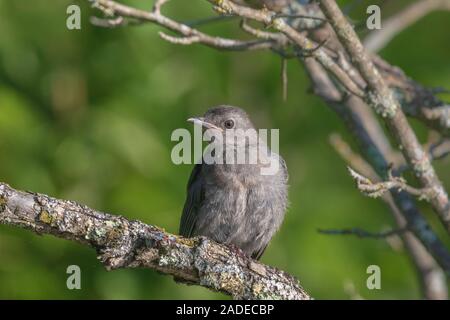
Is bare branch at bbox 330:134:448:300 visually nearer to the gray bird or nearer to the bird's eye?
the gray bird

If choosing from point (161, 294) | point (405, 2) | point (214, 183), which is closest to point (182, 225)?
point (214, 183)

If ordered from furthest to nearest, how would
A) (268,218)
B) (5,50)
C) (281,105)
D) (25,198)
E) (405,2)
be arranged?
(405,2), (281,105), (5,50), (268,218), (25,198)

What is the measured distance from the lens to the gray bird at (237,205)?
666cm

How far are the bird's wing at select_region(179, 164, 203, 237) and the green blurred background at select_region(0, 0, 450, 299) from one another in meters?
1.14

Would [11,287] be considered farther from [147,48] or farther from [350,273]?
[350,273]

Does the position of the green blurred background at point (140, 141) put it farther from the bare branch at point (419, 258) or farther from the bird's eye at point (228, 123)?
the bird's eye at point (228, 123)

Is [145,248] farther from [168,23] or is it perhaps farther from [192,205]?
[192,205]

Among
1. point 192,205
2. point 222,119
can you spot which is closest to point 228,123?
point 222,119

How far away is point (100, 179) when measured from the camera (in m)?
8.27

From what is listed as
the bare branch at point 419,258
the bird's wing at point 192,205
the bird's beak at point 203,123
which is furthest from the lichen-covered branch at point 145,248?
the bare branch at point 419,258

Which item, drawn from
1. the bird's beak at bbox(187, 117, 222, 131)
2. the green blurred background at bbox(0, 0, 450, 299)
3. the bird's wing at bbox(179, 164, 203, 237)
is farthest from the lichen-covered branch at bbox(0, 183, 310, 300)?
the green blurred background at bbox(0, 0, 450, 299)

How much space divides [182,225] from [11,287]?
1956 mm

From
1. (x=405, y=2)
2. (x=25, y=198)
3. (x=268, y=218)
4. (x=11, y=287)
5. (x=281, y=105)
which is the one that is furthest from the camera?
(x=405, y=2)

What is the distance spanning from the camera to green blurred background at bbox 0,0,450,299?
810 cm
